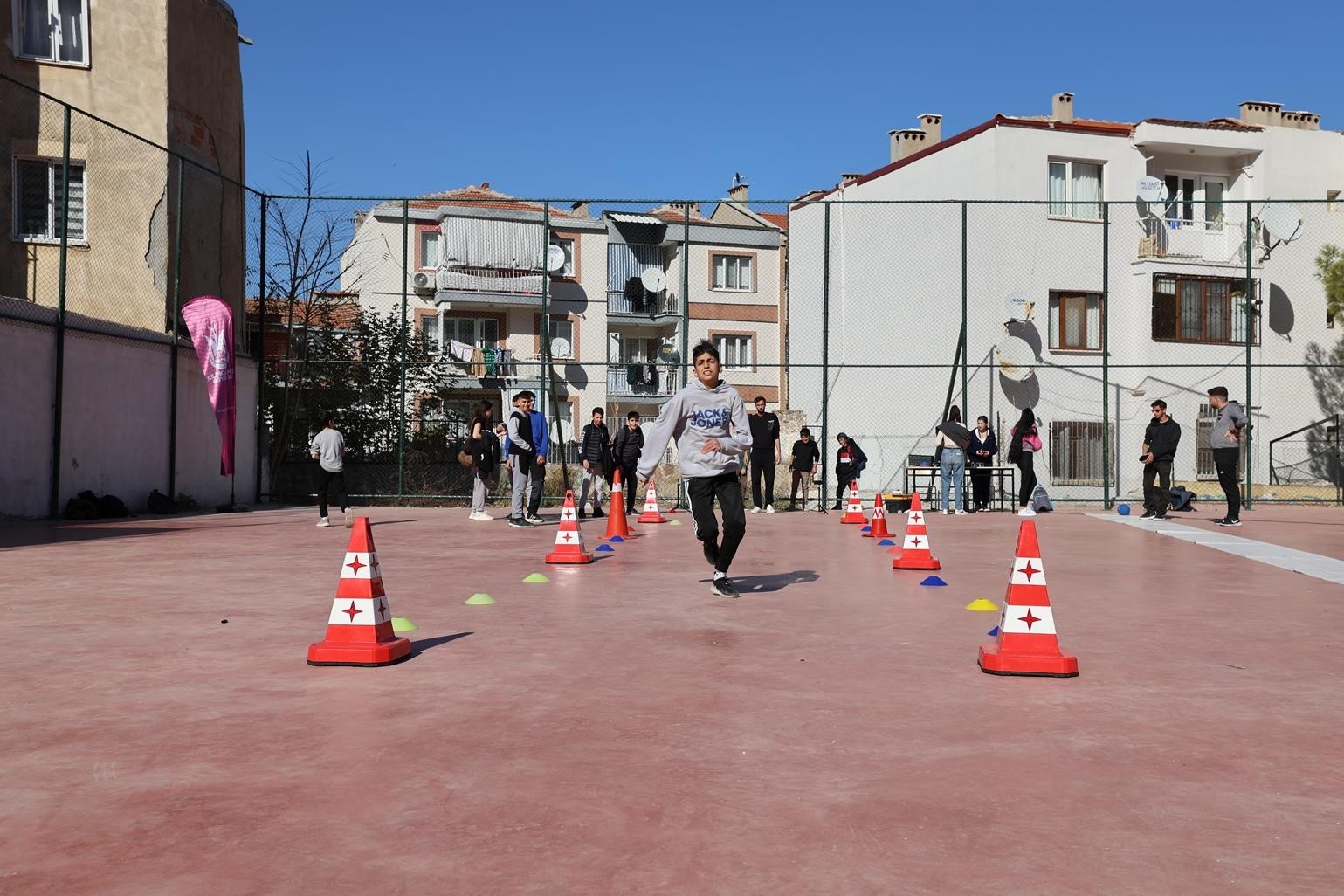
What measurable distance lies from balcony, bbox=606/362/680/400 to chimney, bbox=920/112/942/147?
41.1 feet

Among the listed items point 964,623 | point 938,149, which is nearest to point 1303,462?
point 938,149

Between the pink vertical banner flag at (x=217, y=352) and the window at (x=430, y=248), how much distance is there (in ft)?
75.2

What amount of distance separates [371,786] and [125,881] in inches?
38.3

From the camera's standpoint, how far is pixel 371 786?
4.13 m

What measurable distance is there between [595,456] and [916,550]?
855 cm

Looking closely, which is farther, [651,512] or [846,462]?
[846,462]

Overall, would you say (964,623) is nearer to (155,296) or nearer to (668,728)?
(668,728)

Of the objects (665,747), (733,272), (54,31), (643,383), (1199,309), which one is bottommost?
(665,747)

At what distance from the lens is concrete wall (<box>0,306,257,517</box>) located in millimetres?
16172

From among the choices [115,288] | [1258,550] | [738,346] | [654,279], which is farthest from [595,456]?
[738,346]

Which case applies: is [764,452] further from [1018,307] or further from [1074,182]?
[1074,182]

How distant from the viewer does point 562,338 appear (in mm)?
41656

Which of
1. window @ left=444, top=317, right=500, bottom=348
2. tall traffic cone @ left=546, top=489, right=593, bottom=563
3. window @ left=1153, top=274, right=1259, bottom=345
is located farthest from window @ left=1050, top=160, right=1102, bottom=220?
tall traffic cone @ left=546, top=489, right=593, bottom=563

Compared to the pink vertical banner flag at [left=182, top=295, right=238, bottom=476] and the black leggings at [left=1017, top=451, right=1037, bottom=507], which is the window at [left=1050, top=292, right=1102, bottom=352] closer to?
the black leggings at [left=1017, top=451, right=1037, bottom=507]
